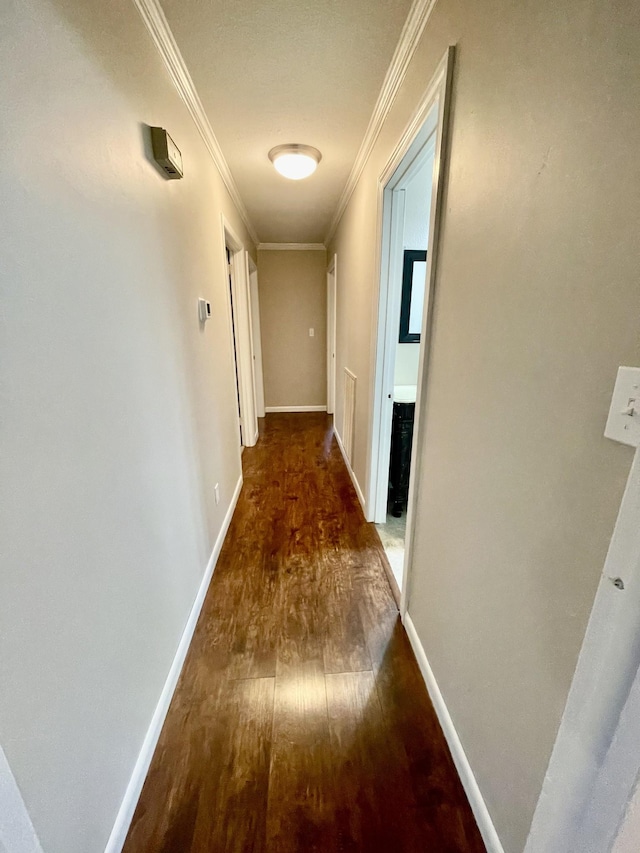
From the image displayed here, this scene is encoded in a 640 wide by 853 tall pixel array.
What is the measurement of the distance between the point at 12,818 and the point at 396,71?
235cm

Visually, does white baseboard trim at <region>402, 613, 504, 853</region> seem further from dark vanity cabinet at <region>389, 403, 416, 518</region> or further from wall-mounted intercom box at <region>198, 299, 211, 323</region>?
wall-mounted intercom box at <region>198, 299, 211, 323</region>

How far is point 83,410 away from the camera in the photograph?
816 mm

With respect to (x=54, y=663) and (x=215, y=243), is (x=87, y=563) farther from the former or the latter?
(x=215, y=243)

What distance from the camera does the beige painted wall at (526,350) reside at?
540 mm

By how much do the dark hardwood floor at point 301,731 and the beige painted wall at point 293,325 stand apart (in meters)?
3.29

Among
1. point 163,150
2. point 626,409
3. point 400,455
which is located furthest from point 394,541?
point 163,150

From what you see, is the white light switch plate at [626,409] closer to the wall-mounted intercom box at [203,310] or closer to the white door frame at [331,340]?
the wall-mounted intercom box at [203,310]

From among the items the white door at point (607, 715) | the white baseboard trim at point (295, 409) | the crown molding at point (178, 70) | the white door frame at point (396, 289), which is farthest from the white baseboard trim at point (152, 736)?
the white baseboard trim at point (295, 409)

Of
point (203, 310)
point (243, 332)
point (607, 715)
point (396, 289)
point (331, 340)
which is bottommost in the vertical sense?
point (607, 715)

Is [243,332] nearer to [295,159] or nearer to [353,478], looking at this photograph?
[295,159]

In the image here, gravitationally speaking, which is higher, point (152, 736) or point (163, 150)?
point (163, 150)

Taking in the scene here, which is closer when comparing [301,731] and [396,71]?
[301,731]

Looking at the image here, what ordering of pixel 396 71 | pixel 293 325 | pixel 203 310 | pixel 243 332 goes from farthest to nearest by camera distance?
pixel 293 325
pixel 243 332
pixel 203 310
pixel 396 71

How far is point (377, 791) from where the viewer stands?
1028mm
